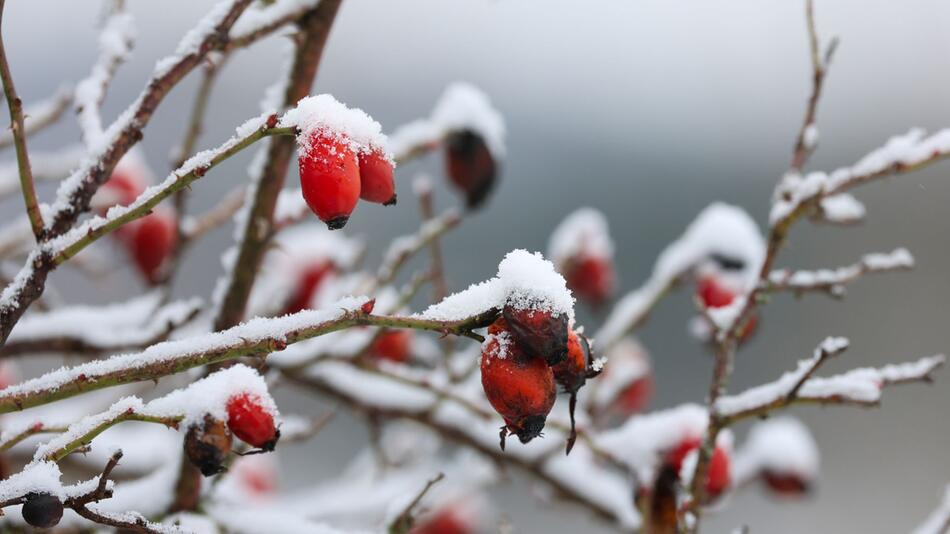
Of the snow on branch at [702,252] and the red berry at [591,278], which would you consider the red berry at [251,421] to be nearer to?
the snow on branch at [702,252]

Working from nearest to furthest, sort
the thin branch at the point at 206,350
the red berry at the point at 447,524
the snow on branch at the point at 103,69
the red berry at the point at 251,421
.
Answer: the thin branch at the point at 206,350 < the red berry at the point at 251,421 < the snow on branch at the point at 103,69 < the red berry at the point at 447,524

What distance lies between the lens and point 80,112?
1093 millimetres

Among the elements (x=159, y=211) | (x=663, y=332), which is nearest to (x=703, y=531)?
(x=663, y=332)


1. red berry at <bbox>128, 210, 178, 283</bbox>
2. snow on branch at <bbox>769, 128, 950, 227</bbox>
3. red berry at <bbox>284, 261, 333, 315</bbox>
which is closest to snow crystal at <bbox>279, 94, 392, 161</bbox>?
snow on branch at <bbox>769, 128, 950, 227</bbox>

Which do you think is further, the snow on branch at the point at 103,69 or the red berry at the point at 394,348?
the red berry at the point at 394,348

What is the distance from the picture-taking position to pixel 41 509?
2.37 feet

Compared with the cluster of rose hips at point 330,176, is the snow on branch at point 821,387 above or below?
below

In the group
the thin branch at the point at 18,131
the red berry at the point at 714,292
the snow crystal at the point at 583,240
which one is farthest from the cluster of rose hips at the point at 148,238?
the thin branch at the point at 18,131

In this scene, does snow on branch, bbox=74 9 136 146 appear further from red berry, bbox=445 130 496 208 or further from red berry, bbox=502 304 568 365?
red berry, bbox=445 130 496 208

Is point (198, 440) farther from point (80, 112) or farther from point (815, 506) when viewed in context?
point (815, 506)

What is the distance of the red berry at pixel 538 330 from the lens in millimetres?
720

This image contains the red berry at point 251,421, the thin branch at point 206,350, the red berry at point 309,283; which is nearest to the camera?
the thin branch at point 206,350

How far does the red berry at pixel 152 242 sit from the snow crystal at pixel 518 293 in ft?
4.83

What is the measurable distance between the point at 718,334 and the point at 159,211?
130 cm
